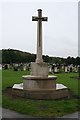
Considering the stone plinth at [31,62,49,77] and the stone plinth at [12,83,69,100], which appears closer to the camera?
the stone plinth at [12,83,69,100]

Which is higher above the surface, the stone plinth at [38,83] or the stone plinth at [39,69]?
the stone plinth at [39,69]

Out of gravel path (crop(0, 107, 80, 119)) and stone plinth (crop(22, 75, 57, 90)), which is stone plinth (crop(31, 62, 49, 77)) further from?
gravel path (crop(0, 107, 80, 119))

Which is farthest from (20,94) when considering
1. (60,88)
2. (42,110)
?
(42,110)

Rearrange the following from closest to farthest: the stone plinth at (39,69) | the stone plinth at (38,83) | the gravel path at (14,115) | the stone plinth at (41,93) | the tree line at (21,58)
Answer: the gravel path at (14,115)
the stone plinth at (41,93)
the stone plinth at (38,83)
the stone plinth at (39,69)
the tree line at (21,58)

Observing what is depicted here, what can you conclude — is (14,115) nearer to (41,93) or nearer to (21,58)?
(41,93)

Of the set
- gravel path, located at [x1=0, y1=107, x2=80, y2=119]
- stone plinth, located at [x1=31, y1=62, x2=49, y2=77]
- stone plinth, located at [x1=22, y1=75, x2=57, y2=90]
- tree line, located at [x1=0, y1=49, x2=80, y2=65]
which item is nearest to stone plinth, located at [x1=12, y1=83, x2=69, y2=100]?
stone plinth, located at [x1=22, y1=75, x2=57, y2=90]

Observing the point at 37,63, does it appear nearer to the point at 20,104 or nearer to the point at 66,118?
the point at 20,104

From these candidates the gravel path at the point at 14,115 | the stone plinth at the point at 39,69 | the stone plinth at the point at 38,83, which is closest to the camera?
the gravel path at the point at 14,115

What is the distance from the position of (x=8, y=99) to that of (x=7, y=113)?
111 inches

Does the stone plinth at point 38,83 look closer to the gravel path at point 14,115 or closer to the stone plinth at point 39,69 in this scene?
the stone plinth at point 39,69

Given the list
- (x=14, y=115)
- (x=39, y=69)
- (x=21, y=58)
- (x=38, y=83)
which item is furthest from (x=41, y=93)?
(x=21, y=58)

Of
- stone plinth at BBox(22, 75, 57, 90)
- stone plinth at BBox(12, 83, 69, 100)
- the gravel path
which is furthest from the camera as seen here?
stone plinth at BBox(22, 75, 57, 90)

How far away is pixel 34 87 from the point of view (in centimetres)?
1323

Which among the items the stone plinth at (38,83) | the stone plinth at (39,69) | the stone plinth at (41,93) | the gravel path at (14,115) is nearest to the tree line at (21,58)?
the stone plinth at (39,69)
